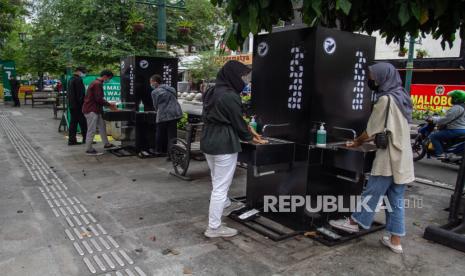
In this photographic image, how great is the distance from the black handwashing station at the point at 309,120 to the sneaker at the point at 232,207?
0.31m

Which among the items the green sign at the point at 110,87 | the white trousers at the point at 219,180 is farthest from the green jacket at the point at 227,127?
the green sign at the point at 110,87

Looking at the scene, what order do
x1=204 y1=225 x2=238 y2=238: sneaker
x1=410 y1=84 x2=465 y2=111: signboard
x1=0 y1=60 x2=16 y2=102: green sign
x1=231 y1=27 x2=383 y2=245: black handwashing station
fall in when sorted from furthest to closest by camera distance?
1. x1=0 y1=60 x2=16 y2=102: green sign
2. x1=410 y1=84 x2=465 y2=111: signboard
3. x1=204 y1=225 x2=238 y2=238: sneaker
4. x1=231 y1=27 x2=383 y2=245: black handwashing station

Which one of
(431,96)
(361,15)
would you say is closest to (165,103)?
(361,15)

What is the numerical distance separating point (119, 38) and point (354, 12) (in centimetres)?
956

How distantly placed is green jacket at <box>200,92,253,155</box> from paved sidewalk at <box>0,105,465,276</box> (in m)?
1.04

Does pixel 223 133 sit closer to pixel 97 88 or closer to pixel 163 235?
pixel 163 235

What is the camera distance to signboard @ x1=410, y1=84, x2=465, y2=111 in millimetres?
14906

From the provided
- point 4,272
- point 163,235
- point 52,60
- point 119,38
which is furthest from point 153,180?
point 52,60

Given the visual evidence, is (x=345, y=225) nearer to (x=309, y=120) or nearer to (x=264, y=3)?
(x=309, y=120)

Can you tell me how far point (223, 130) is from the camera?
4.27 m

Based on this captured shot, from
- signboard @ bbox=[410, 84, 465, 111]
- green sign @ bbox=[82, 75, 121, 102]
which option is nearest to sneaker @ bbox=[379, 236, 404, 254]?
green sign @ bbox=[82, 75, 121, 102]

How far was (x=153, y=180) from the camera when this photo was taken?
698 centimetres

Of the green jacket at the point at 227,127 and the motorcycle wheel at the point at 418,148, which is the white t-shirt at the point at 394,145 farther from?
the motorcycle wheel at the point at 418,148

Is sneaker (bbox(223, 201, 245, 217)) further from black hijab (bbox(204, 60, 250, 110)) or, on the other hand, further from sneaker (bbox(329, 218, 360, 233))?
black hijab (bbox(204, 60, 250, 110))
